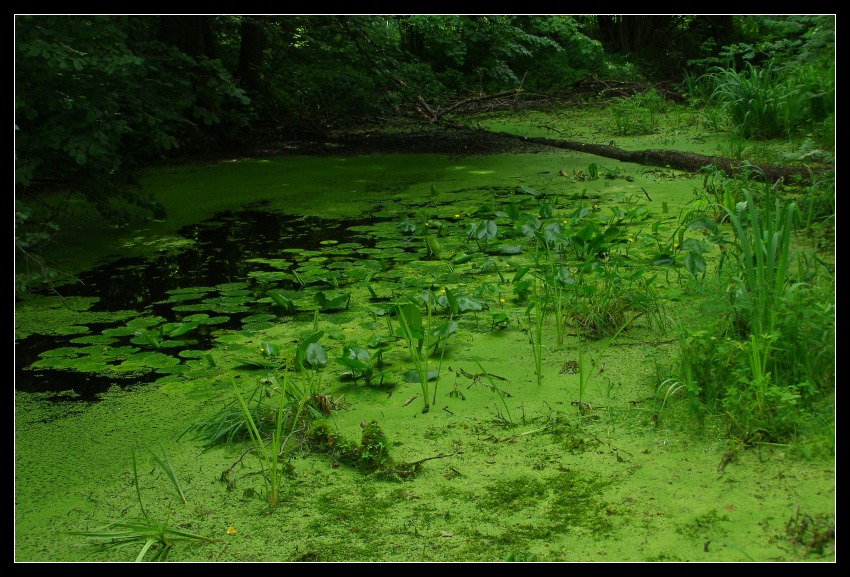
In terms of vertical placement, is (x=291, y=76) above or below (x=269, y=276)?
above

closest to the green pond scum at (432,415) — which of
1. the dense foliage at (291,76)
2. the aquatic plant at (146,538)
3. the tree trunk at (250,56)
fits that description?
the aquatic plant at (146,538)

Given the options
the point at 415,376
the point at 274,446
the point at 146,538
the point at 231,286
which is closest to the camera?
the point at 146,538

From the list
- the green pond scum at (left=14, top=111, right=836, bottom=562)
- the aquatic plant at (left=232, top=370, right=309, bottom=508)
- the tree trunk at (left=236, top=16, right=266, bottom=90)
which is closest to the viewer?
the green pond scum at (left=14, top=111, right=836, bottom=562)

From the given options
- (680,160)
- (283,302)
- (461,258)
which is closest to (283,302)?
(283,302)

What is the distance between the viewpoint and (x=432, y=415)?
2381 millimetres

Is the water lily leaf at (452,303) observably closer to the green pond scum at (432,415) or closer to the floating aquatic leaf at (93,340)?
the green pond scum at (432,415)

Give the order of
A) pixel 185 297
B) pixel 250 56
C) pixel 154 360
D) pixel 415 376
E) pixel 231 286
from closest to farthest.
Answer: pixel 415 376
pixel 154 360
pixel 185 297
pixel 231 286
pixel 250 56

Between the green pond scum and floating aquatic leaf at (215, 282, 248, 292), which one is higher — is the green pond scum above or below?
below

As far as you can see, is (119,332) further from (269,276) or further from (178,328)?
(269,276)

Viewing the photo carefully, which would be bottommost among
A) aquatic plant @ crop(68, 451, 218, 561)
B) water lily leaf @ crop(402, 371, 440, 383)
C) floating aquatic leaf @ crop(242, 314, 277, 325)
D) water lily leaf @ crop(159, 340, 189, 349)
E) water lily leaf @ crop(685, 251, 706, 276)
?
aquatic plant @ crop(68, 451, 218, 561)

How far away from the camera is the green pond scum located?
1805 millimetres

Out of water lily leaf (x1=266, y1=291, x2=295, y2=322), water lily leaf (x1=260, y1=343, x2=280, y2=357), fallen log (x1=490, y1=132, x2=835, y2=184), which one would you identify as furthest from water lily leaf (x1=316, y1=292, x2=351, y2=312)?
fallen log (x1=490, y1=132, x2=835, y2=184)

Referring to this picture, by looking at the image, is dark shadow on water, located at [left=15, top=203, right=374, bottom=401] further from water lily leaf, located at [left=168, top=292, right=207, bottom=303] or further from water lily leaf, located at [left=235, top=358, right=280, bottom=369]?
water lily leaf, located at [left=235, top=358, right=280, bottom=369]

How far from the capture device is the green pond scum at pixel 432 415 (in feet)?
5.92
